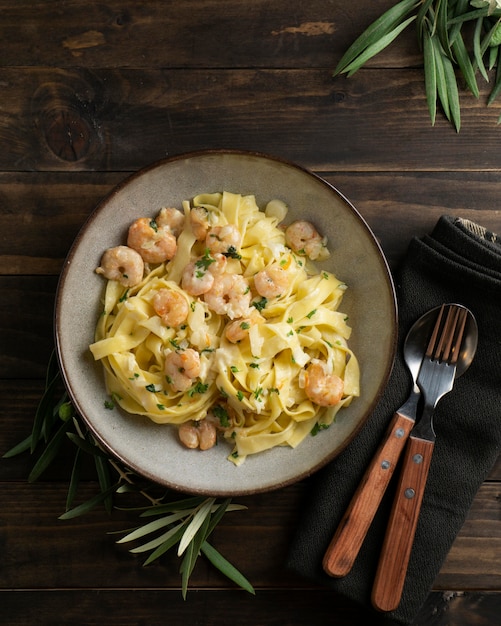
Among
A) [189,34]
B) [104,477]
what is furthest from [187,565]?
[189,34]

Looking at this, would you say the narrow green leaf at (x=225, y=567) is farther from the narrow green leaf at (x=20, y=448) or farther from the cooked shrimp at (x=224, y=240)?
the cooked shrimp at (x=224, y=240)

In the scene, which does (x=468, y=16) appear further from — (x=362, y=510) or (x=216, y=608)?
(x=216, y=608)

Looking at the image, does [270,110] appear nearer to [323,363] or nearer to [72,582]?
[323,363]

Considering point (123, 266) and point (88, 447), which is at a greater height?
point (123, 266)

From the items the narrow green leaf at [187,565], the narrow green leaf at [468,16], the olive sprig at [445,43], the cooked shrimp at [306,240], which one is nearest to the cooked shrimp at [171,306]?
the cooked shrimp at [306,240]

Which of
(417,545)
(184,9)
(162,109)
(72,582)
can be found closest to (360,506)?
(417,545)

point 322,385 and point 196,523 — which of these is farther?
point 196,523
